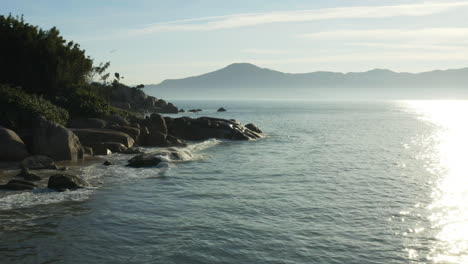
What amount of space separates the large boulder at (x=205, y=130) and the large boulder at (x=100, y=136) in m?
11.7

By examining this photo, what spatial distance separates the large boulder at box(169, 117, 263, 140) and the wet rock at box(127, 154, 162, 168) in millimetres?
20022

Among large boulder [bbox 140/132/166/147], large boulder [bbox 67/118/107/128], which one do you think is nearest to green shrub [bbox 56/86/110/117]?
large boulder [bbox 67/118/107/128]

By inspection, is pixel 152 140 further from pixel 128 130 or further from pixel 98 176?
pixel 98 176

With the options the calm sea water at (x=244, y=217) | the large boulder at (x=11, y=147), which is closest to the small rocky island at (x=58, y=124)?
the large boulder at (x=11, y=147)

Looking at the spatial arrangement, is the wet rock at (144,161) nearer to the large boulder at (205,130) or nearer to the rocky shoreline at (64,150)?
the rocky shoreline at (64,150)

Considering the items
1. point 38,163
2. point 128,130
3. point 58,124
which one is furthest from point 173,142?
point 38,163

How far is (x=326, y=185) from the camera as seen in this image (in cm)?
2484

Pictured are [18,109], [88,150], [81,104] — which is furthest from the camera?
[81,104]

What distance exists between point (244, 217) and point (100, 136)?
2256 cm

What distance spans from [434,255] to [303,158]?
74.1 ft

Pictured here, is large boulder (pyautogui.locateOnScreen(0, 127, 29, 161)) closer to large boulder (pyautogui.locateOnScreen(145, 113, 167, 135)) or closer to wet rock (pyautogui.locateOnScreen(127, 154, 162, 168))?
wet rock (pyautogui.locateOnScreen(127, 154, 162, 168))

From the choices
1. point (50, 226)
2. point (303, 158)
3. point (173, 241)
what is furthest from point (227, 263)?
point (303, 158)

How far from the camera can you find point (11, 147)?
29250mm

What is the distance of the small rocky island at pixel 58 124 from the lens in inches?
1087
